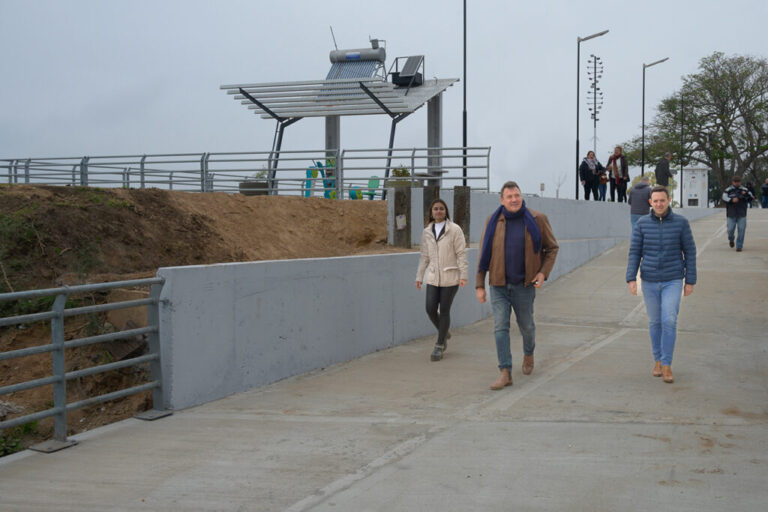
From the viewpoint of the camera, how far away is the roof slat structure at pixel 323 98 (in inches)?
1094

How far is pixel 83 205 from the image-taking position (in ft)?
44.3

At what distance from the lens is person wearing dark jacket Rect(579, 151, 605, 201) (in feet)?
76.2

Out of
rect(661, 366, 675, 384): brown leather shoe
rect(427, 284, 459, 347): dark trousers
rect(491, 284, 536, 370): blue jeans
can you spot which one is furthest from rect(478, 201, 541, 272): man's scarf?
rect(661, 366, 675, 384): brown leather shoe

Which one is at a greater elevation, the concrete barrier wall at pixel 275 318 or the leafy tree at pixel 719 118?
the leafy tree at pixel 719 118

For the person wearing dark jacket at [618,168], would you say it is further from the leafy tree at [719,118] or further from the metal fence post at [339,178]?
the leafy tree at [719,118]

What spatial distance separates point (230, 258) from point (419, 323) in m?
4.84

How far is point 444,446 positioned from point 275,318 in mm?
3155

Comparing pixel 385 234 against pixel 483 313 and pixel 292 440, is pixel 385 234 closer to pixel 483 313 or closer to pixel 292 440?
pixel 483 313

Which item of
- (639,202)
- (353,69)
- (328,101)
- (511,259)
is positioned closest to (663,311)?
(511,259)

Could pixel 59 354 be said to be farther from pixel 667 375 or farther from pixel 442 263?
pixel 667 375

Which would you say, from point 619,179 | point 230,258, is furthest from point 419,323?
point 619,179

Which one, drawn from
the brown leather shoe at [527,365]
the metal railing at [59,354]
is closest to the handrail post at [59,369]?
the metal railing at [59,354]

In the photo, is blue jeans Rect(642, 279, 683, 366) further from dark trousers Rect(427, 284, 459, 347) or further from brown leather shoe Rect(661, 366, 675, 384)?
dark trousers Rect(427, 284, 459, 347)

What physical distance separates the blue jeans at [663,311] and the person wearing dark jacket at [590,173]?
15.6 metres
